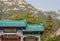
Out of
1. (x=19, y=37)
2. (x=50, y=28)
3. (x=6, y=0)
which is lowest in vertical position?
(x=6, y=0)

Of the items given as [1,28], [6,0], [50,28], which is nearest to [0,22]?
[1,28]

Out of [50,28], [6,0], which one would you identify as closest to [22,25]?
[50,28]

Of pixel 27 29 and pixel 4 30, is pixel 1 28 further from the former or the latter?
pixel 27 29

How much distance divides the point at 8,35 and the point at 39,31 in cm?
354

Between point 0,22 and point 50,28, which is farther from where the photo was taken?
point 50,28

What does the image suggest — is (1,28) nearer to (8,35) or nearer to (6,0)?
(8,35)

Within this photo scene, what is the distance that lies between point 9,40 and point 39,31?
11.6ft

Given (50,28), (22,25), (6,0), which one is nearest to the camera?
(22,25)

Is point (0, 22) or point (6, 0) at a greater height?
point (0, 22)

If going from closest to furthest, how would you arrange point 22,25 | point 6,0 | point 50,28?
1. point 22,25
2. point 50,28
3. point 6,0

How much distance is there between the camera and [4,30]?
34.8 meters

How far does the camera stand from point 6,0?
152 meters

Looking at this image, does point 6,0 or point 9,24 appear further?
point 6,0

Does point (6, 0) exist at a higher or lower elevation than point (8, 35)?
lower
